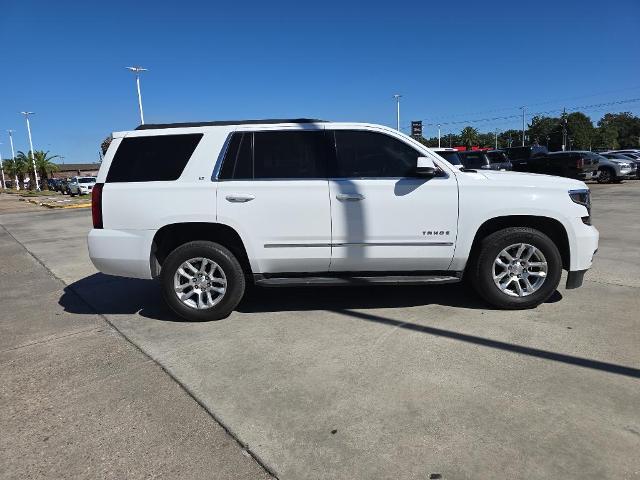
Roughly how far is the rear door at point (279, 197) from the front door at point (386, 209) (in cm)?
→ 14

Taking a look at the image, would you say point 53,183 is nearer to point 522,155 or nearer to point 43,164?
point 43,164

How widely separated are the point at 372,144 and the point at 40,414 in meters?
3.50

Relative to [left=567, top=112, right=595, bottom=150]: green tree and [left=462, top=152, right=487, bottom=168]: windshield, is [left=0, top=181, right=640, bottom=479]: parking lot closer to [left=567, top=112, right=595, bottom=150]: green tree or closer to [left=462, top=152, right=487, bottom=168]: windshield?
[left=462, top=152, right=487, bottom=168]: windshield

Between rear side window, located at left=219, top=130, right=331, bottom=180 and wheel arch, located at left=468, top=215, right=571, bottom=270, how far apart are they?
1.68 meters

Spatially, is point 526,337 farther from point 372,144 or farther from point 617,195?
point 617,195

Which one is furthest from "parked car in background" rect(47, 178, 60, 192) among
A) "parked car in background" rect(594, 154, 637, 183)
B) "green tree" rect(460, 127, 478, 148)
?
"green tree" rect(460, 127, 478, 148)

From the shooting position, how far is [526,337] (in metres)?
4.09

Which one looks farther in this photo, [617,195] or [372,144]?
[617,195]

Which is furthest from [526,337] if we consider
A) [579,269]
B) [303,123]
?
[303,123]

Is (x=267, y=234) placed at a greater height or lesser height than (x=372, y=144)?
lesser

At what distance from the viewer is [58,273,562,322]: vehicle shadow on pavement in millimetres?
5121

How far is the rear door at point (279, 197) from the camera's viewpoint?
15.1ft

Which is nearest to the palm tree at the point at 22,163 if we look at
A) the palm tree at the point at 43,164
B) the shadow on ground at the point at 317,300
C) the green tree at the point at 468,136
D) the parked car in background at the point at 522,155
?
the palm tree at the point at 43,164

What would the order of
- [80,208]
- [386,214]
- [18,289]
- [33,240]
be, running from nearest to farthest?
[386,214], [18,289], [33,240], [80,208]
